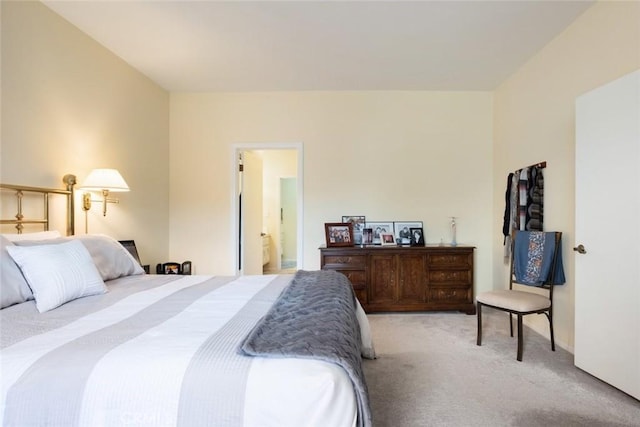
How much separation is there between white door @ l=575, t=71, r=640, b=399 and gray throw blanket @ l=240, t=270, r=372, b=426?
1716 mm

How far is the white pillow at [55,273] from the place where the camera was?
148 centimetres

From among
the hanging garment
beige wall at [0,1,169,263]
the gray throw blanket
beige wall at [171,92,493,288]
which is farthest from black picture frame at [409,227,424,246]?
beige wall at [0,1,169,263]

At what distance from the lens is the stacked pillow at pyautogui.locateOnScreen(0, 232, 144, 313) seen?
4.81 feet

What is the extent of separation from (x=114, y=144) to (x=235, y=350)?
2840mm

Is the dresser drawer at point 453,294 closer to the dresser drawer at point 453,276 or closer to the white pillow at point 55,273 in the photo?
the dresser drawer at point 453,276

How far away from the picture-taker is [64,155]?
2430 mm

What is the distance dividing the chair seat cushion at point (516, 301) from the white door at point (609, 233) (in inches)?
9.5

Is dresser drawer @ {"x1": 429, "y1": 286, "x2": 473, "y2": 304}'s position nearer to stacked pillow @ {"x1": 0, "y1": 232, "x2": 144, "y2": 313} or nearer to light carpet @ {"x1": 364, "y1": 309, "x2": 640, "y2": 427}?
light carpet @ {"x1": 364, "y1": 309, "x2": 640, "y2": 427}

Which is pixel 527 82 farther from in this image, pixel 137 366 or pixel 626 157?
pixel 137 366

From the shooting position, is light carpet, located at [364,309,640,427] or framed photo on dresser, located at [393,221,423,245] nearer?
light carpet, located at [364,309,640,427]

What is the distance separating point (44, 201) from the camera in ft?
7.43

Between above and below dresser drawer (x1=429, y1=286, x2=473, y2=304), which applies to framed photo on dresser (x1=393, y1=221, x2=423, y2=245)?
above

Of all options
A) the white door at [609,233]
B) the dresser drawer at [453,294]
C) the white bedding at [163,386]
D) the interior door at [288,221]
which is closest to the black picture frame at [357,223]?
the dresser drawer at [453,294]

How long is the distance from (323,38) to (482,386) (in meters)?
2.87
